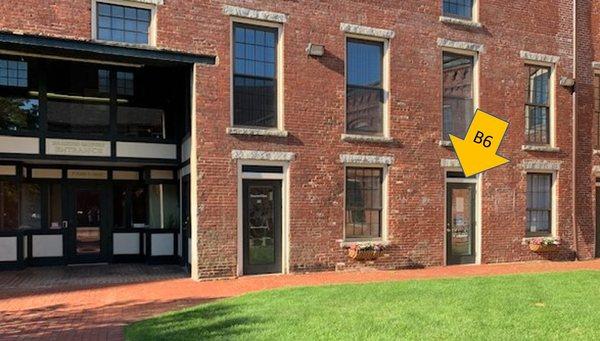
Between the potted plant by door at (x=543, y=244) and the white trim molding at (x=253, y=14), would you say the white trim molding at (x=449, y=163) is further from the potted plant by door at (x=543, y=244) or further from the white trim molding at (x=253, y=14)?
the white trim molding at (x=253, y=14)

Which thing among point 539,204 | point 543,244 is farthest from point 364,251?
point 539,204

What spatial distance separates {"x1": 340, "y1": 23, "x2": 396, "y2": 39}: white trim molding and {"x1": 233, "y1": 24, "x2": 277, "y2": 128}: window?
1753 mm

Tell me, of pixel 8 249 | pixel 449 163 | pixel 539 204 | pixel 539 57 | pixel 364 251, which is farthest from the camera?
pixel 539 204

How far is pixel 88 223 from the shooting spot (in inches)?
542

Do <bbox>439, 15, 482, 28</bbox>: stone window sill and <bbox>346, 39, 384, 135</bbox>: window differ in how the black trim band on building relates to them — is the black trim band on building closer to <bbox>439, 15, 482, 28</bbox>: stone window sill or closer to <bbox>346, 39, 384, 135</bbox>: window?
<bbox>346, 39, 384, 135</bbox>: window

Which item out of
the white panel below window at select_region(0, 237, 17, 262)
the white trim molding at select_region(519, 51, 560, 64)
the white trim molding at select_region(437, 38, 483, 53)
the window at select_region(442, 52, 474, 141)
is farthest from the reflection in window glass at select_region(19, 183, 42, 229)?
the white trim molding at select_region(519, 51, 560, 64)

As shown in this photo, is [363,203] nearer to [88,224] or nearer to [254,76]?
[254,76]

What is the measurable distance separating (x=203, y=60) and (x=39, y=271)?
6.35 m

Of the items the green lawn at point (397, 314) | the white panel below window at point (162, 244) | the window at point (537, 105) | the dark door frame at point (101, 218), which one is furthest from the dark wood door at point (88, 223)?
the window at point (537, 105)

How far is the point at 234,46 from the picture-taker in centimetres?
1177

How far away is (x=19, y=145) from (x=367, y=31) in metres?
8.38

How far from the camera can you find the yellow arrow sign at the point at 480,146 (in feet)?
29.8

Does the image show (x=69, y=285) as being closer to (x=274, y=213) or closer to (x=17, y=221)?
(x=17, y=221)

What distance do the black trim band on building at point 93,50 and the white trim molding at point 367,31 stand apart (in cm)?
332
